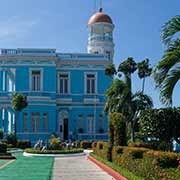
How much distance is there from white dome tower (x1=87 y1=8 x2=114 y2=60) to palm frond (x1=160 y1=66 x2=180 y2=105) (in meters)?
39.2

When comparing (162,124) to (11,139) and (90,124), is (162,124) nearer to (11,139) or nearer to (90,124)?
(11,139)

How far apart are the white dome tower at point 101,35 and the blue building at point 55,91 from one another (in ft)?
4.00

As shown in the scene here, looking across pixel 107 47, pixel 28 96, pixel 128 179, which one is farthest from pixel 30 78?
pixel 128 179

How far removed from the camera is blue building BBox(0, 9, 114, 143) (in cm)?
4506

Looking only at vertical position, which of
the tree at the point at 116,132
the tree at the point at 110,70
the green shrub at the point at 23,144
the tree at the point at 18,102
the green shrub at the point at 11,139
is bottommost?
the green shrub at the point at 23,144

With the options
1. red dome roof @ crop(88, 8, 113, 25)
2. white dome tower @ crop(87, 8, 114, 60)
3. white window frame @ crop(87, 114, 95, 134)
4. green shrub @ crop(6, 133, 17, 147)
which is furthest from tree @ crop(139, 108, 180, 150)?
red dome roof @ crop(88, 8, 113, 25)

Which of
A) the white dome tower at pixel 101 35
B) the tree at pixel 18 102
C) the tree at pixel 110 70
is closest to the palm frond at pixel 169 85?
the tree at pixel 18 102

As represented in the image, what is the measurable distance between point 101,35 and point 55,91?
9894mm

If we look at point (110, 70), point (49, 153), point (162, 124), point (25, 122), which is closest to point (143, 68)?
point (110, 70)

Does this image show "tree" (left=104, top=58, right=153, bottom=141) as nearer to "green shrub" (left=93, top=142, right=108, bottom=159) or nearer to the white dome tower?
"green shrub" (left=93, top=142, right=108, bottom=159)

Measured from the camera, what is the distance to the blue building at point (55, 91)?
4506 cm

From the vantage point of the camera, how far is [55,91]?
45.9 metres

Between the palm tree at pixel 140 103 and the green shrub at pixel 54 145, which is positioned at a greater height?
the palm tree at pixel 140 103

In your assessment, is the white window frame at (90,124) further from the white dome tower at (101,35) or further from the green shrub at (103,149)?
the green shrub at (103,149)
